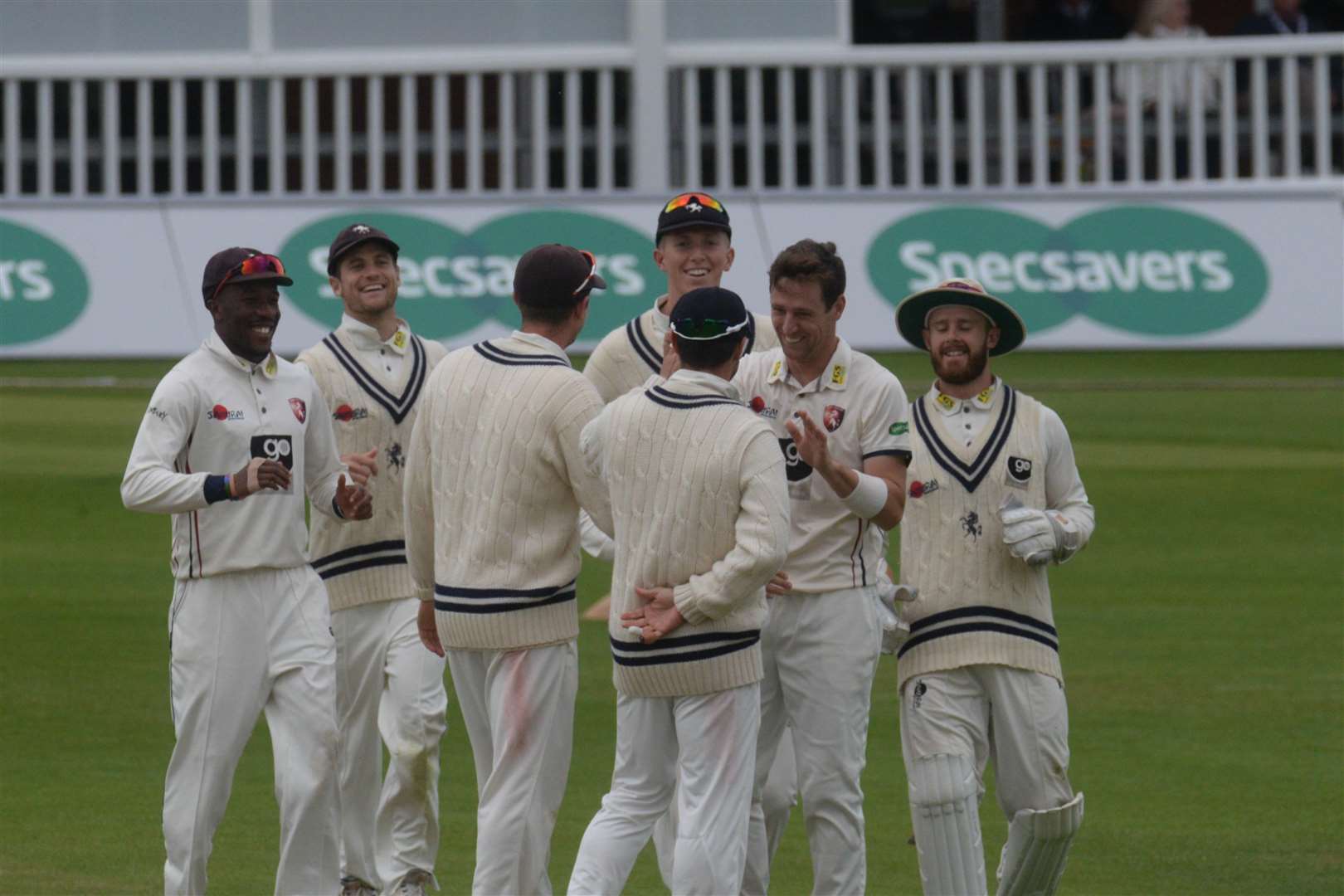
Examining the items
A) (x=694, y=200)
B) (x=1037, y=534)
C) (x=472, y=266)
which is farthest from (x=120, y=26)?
(x=1037, y=534)

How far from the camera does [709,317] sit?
665 cm

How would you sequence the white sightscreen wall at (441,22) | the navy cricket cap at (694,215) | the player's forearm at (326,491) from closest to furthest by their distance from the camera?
1. the player's forearm at (326,491)
2. the navy cricket cap at (694,215)
3. the white sightscreen wall at (441,22)

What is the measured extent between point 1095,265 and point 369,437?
11675 mm

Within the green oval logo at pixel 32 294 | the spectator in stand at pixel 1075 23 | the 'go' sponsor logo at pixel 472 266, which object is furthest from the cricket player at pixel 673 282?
the spectator in stand at pixel 1075 23

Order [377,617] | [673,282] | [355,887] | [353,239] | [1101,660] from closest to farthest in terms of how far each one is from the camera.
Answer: [673,282] < [355,887] < [377,617] < [353,239] < [1101,660]

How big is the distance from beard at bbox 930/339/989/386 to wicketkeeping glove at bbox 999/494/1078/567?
470 millimetres

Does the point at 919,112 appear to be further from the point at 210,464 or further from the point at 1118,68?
the point at 210,464

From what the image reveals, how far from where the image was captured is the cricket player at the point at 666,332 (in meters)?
7.76

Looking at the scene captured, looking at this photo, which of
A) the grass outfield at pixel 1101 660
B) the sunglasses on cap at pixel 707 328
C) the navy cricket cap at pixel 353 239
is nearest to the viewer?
the sunglasses on cap at pixel 707 328

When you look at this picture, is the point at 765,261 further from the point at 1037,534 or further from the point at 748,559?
the point at 748,559

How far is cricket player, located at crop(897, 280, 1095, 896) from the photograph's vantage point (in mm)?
7215

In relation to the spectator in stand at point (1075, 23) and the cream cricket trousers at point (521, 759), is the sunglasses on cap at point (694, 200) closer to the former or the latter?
the cream cricket trousers at point (521, 759)

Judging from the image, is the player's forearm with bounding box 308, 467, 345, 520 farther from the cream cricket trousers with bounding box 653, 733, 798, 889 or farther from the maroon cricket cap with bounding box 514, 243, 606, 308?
the cream cricket trousers with bounding box 653, 733, 798, 889

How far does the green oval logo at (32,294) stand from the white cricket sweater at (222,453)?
11.7m
